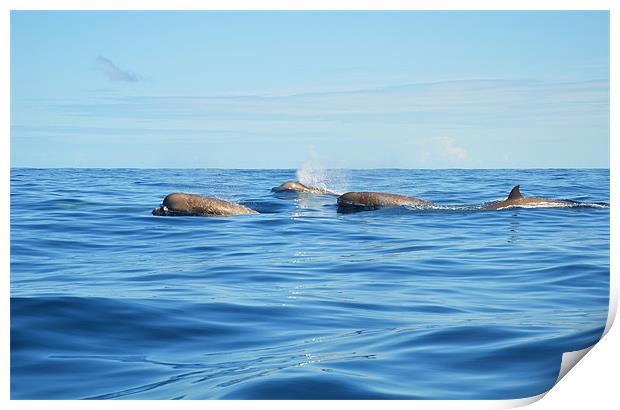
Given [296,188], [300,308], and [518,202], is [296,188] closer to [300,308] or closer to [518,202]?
[518,202]

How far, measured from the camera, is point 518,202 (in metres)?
20.3

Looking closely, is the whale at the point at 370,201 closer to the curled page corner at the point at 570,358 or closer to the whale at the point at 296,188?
the whale at the point at 296,188

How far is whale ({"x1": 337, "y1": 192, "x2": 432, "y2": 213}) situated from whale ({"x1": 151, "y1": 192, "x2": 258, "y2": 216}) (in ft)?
10.3

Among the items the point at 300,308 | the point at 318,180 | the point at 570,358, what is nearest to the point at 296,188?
the point at 318,180

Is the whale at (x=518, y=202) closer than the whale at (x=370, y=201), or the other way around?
the whale at (x=518, y=202)

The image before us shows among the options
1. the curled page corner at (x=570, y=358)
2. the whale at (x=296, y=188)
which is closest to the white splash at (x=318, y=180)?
the whale at (x=296, y=188)

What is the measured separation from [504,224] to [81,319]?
10.9m

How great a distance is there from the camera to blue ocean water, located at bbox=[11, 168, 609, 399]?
19.9 feet

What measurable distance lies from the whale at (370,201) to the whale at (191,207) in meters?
3.13

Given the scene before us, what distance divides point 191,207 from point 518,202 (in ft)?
26.5

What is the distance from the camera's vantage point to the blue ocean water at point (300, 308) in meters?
6.08

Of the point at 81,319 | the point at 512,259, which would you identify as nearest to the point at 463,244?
the point at 512,259
